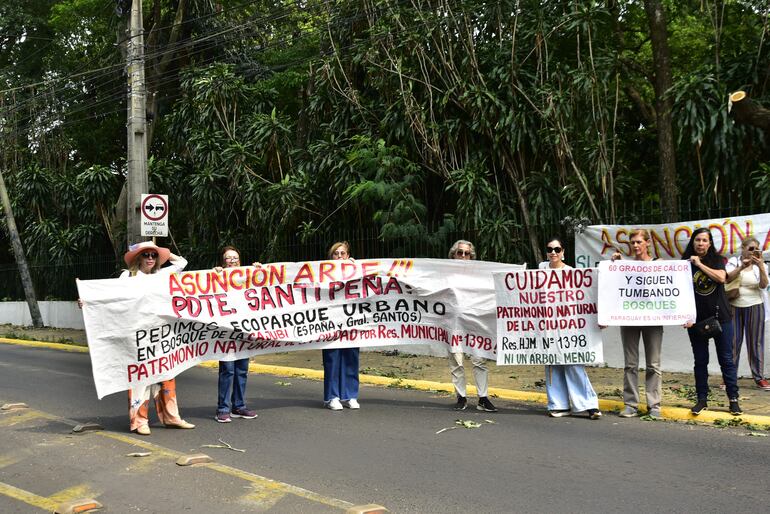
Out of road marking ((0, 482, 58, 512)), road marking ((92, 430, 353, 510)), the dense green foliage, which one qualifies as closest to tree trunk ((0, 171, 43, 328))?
the dense green foliage

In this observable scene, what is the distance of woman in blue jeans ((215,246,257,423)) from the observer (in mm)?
8367

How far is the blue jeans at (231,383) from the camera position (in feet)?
27.5

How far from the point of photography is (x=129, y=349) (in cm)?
801

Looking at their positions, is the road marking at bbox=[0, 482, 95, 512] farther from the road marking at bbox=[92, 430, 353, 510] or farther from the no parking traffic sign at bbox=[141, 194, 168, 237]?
the no parking traffic sign at bbox=[141, 194, 168, 237]

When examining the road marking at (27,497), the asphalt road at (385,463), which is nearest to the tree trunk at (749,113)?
the asphalt road at (385,463)

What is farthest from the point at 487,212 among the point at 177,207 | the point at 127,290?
the point at 177,207

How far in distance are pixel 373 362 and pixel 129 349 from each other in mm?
6496

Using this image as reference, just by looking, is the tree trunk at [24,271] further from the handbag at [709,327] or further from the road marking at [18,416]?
the handbag at [709,327]

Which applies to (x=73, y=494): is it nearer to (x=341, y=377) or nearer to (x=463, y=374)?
(x=341, y=377)

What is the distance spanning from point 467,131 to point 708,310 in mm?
8066

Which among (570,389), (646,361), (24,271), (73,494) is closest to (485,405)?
(570,389)

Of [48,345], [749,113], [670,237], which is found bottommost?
[48,345]

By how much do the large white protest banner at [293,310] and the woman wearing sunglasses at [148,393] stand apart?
0.49ft

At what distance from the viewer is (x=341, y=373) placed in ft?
30.4
